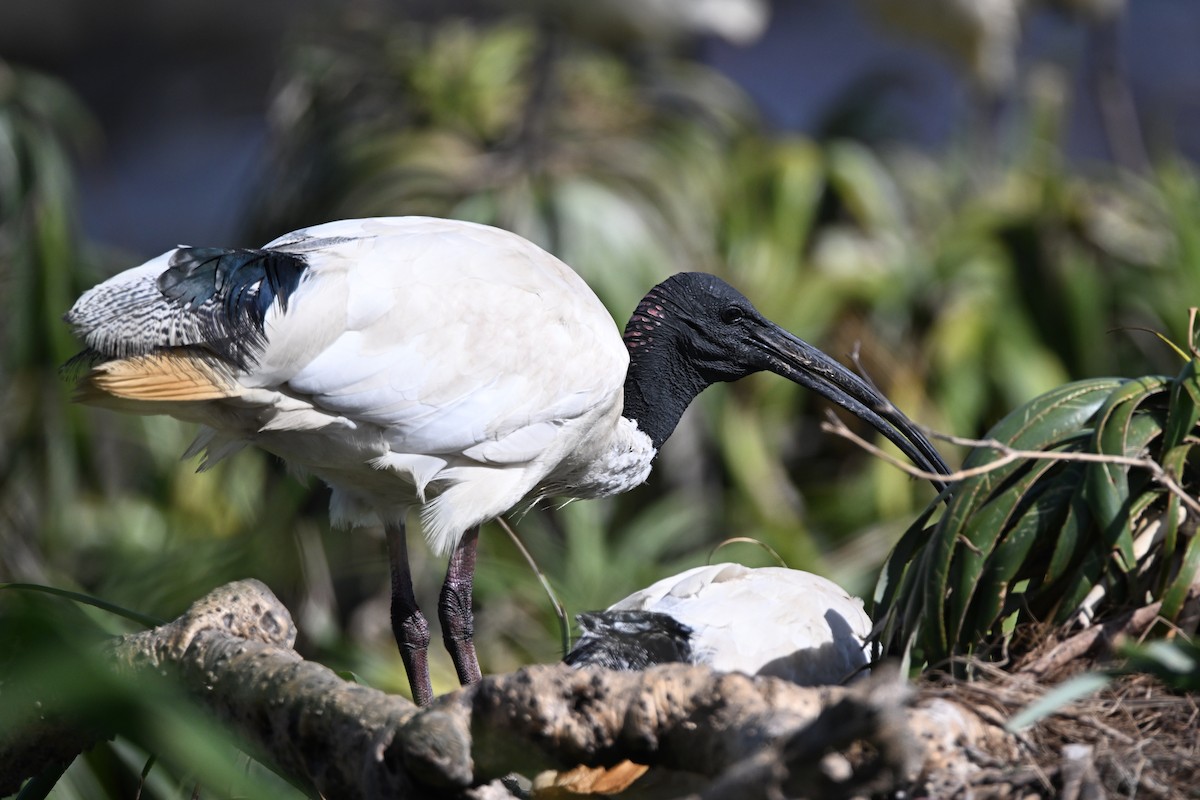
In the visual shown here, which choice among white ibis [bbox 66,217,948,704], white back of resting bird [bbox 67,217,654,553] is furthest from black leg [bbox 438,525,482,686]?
white back of resting bird [bbox 67,217,654,553]

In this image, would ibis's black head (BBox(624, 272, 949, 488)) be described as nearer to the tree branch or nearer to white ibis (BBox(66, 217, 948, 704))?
white ibis (BBox(66, 217, 948, 704))

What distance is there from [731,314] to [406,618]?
3.45 feet

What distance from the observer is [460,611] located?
3.23 metres

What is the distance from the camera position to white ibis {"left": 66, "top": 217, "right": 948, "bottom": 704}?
2580 millimetres

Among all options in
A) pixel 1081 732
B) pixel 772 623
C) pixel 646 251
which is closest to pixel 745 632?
pixel 772 623

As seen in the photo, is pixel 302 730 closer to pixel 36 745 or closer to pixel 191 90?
pixel 36 745

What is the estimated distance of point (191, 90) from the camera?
13.4m

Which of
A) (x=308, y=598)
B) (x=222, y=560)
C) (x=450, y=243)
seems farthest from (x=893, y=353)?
(x=450, y=243)

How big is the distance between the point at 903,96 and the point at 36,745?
8239mm

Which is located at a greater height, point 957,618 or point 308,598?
point 957,618

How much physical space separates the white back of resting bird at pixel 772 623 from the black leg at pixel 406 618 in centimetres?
62

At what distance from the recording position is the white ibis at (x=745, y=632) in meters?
2.55

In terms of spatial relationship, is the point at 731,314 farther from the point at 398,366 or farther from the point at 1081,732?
the point at 1081,732

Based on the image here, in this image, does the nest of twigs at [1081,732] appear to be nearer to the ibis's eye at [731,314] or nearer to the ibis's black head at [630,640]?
the ibis's black head at [630,640]
